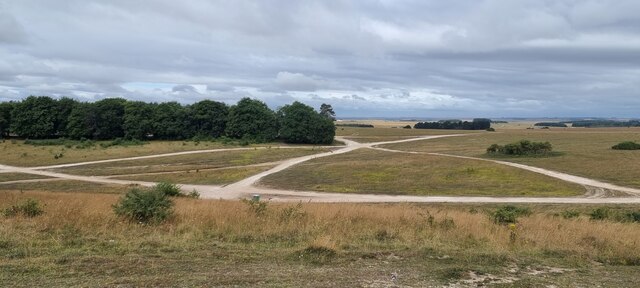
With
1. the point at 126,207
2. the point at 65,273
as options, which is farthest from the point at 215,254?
the point at 126,207

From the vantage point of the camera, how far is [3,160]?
66000mm

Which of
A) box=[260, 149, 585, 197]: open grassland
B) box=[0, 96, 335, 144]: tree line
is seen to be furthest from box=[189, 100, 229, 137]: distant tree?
box=[260, 149, 585, 197]: open grassland

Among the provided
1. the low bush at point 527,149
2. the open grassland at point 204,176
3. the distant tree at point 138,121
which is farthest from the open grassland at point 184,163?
the distant tree at point 138,121

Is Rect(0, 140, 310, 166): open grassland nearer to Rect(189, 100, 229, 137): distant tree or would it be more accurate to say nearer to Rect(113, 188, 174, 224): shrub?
Rect(189, 100, 229, 137): distant tree

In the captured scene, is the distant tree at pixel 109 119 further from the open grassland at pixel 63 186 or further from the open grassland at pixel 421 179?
the open grassland at pixel 421 179

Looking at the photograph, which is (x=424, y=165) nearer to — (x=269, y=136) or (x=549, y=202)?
(x=549, y=202)

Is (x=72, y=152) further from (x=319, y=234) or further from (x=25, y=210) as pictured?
(x=319, y=234)

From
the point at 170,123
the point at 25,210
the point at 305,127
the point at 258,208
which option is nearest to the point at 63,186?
the point at 25,210

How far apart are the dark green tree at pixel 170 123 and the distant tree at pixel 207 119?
176 centimetres

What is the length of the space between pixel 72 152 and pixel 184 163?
26.1m

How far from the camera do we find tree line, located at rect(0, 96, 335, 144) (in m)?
98.6

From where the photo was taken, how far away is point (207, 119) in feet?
348

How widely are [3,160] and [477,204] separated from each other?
6476 cm

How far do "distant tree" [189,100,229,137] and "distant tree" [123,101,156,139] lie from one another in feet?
29.0
